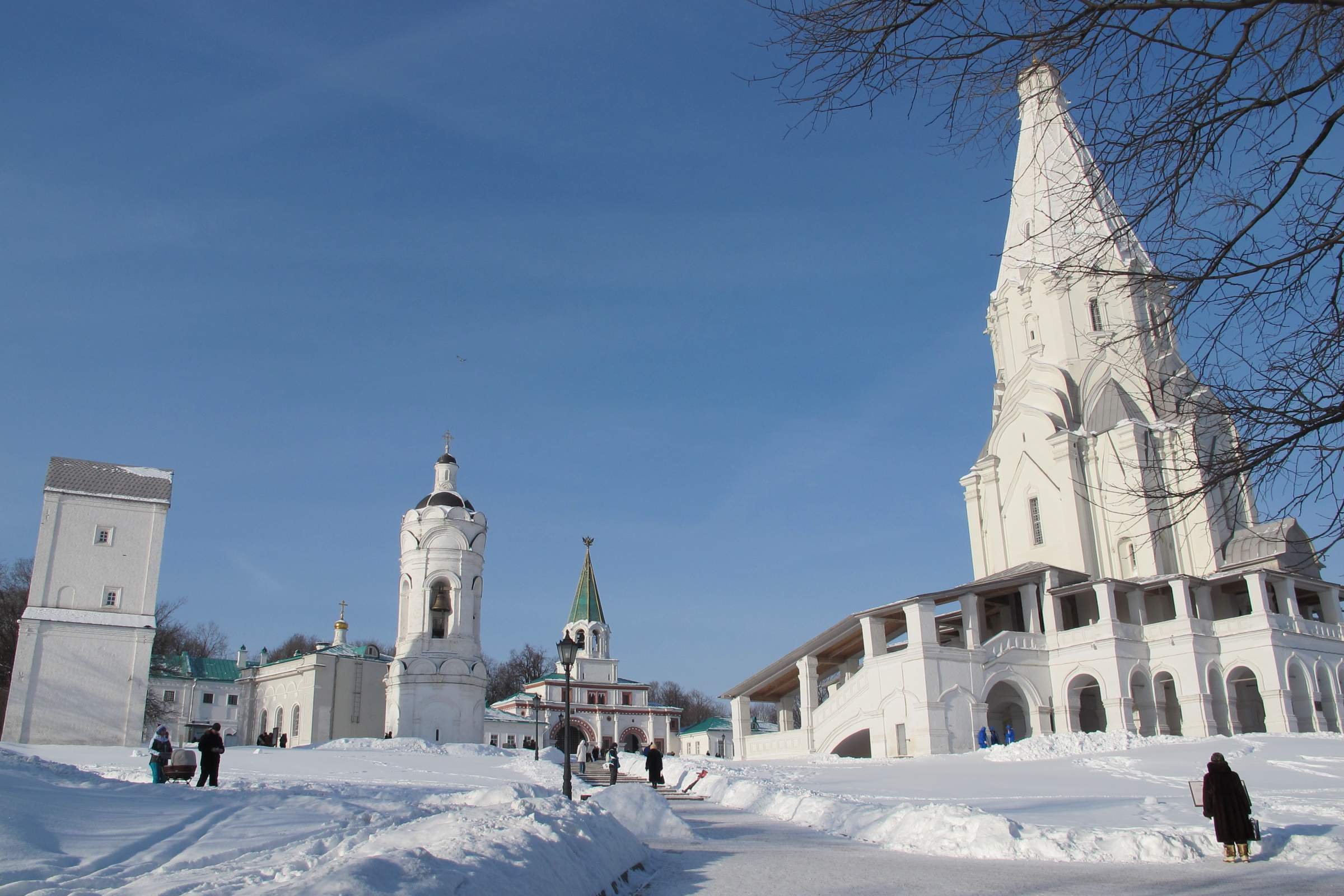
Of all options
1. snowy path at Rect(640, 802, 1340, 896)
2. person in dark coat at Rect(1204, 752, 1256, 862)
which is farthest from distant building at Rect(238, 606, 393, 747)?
person in dark coat at Rect(1204, 752, 1256, 862)

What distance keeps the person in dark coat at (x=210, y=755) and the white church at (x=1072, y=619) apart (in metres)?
19.0

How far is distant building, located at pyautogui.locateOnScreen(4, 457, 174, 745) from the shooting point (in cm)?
3269

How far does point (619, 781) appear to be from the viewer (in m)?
23.7

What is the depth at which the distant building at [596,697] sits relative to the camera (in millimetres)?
69188

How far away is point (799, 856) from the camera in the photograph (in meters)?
10.0

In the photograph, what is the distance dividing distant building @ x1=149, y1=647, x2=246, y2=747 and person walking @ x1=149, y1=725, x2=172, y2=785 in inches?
1978

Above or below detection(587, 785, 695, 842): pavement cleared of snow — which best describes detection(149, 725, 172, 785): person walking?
above

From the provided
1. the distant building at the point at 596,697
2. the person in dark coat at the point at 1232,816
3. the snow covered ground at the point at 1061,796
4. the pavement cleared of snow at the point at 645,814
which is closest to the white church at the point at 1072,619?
the snow covered ground at the point at 1061,796

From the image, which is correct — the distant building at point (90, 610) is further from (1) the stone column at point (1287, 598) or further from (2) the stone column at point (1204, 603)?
(1) the stone column at point (1287, 598)

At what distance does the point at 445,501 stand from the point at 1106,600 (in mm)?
24943

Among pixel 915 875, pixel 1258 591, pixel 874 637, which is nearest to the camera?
pixel 915 875

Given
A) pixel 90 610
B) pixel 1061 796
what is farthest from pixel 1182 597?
pixel 90 610

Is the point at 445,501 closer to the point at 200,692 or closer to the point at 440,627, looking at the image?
the point at 440,627

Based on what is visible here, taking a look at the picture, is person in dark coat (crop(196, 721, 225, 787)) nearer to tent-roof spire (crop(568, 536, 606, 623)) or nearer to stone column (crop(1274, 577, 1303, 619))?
stone column (crop(1274, 577, 1303, 619))
